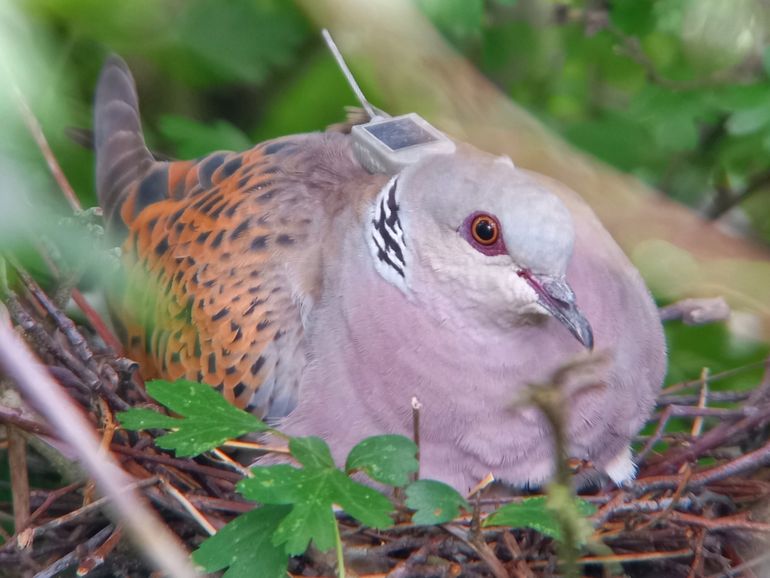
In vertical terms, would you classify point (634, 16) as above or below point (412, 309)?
above

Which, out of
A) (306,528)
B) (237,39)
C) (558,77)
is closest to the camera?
(306,528)

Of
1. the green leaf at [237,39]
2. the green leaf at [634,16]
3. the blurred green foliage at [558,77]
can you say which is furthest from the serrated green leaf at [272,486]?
the green leaf at [634,16]

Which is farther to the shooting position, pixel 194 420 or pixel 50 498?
pixel 50 498

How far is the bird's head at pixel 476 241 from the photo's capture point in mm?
2404

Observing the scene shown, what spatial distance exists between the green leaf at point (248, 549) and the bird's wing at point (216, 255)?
0.65 metres

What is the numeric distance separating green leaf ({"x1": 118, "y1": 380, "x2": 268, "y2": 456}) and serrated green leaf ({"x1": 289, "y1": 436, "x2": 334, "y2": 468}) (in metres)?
0.08

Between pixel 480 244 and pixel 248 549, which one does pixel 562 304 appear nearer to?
pixel 480 244

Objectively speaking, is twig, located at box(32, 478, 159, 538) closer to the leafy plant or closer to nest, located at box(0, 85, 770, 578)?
nest, located at box(0, 85, 770, 578)

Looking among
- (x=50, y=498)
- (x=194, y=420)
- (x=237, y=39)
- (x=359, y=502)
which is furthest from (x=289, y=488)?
(x=237, y=39)

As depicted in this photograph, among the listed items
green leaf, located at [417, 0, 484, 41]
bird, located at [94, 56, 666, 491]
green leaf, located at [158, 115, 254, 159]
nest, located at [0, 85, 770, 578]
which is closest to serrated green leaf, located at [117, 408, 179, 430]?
nest, located at [0, 85, 770, 578]

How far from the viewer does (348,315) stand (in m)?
2.78

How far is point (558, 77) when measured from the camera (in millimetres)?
3957

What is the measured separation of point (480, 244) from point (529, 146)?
0.25 meters

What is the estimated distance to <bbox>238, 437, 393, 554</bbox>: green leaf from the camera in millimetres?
2000
